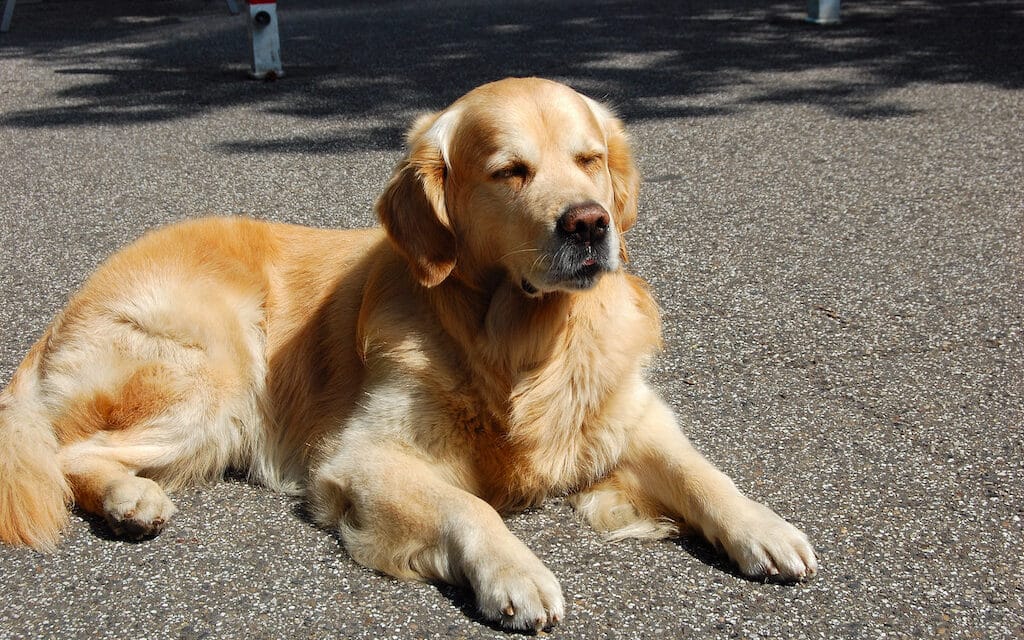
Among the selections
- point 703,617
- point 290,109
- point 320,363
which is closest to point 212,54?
point 290,109

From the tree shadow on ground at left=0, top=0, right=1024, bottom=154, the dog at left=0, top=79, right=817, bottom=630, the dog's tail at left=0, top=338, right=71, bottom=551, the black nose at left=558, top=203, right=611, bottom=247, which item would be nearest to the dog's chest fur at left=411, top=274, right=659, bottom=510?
the dog at left=0, top=79, right=817, bottom=630

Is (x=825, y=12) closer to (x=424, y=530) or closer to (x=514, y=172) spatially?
(x=514, y=172)

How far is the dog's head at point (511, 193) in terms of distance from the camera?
2943mm

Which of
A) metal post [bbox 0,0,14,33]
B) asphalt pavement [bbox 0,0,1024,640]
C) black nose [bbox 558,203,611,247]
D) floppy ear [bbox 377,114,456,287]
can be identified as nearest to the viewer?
asphalt pavement [bbox 0,0,1024,640]

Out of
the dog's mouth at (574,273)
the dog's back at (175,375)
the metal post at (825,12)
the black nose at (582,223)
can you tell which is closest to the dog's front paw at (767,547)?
the dog's mouth at (574,273)

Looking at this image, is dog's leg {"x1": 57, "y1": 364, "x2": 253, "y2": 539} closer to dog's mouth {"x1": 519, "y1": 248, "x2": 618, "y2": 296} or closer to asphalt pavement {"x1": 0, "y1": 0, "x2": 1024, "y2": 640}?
asphalt pavement {"x1": 0, "y1": 0, "x2": 1024, "y2": 640}

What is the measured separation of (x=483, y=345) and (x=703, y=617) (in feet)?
3.42

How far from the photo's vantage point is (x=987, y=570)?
2785 mm

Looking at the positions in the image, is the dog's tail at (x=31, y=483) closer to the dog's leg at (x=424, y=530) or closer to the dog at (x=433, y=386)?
the dog at (x=433, y=386)

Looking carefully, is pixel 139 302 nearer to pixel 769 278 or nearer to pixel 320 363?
pixel 320 363

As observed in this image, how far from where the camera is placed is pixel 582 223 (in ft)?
9.48

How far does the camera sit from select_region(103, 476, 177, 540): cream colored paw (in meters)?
3.06

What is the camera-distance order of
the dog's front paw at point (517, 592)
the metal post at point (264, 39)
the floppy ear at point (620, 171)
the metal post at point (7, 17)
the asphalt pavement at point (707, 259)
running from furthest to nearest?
the metal post at point (7, 17) < the metal post at point (264, 39) < the floppy ear at point (620, 171) < the asphalt pavement at point (707, 259) < the dog's front paw at point (517, 592)

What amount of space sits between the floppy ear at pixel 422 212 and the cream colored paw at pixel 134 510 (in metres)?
1.07
